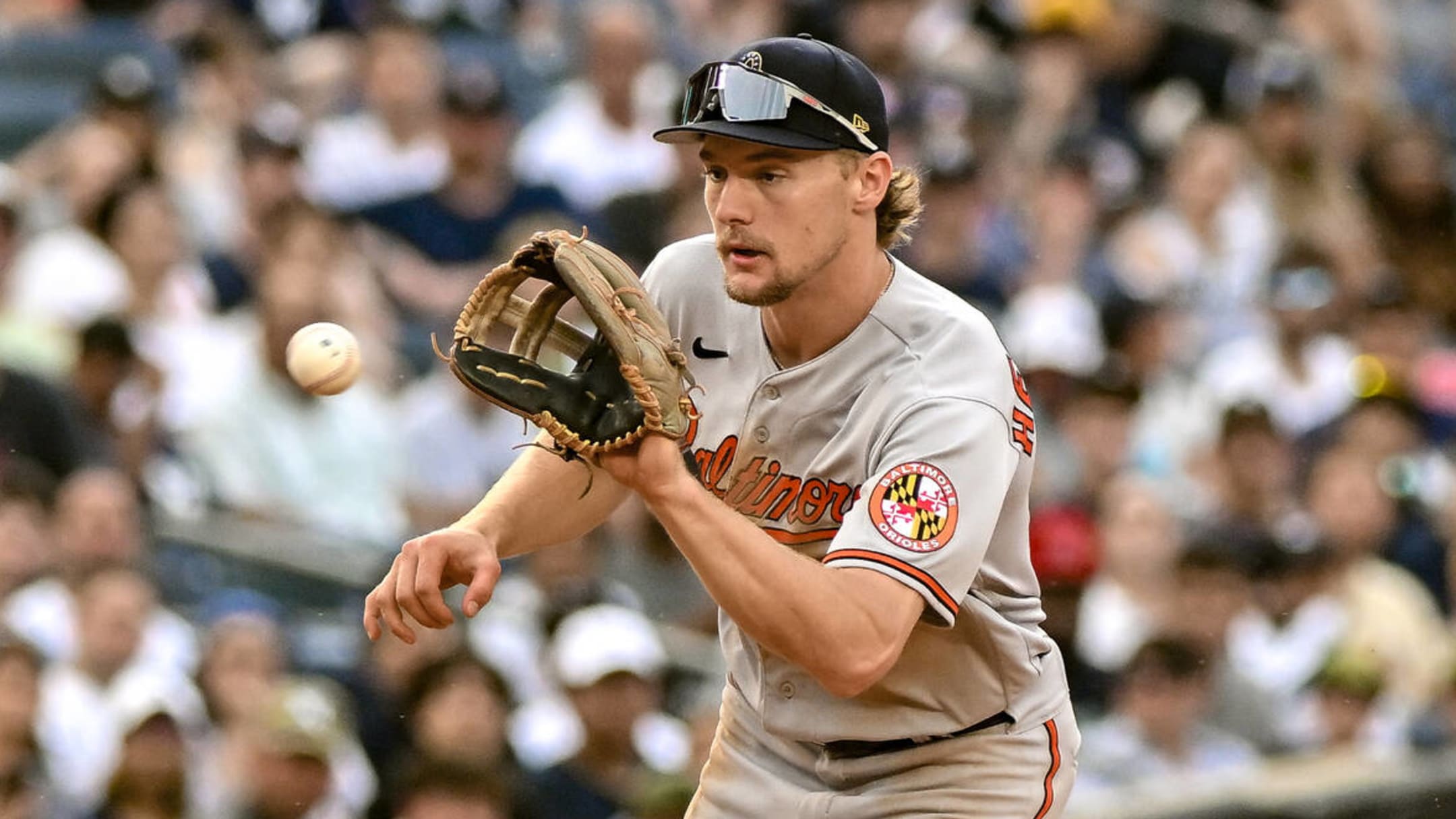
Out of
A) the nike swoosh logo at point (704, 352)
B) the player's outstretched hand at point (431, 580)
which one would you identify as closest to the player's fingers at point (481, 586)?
the player's outstretched hand at point (431, 580)

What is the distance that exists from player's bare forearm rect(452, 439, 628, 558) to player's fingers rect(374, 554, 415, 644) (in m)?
0.20

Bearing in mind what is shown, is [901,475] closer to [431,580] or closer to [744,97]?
[744,97]

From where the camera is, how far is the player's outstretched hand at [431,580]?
352 centimetres

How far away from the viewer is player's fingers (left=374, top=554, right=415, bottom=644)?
11.6ft

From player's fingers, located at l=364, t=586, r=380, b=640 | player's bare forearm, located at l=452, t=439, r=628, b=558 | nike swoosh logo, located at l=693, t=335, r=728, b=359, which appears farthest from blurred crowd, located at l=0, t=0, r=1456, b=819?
player's fingers, located at l=364, t=586, r=380, b=640

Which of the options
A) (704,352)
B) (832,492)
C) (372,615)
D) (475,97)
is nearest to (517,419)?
(475,97)

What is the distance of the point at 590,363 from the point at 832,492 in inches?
21.5

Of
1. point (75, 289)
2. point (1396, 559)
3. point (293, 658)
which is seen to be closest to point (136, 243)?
point (75, 289)

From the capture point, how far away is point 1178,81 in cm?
1206

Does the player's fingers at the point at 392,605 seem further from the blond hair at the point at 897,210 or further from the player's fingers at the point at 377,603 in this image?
the blond hair at the point at 897,210

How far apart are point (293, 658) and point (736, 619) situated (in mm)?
3858

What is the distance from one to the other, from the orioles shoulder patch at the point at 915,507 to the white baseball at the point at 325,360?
1283 mm

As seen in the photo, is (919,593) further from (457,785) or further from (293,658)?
(293,658)

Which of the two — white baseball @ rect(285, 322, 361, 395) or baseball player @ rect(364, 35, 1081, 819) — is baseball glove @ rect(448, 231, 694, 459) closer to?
baseball player @ rect(364, 35, 1081, 819)
